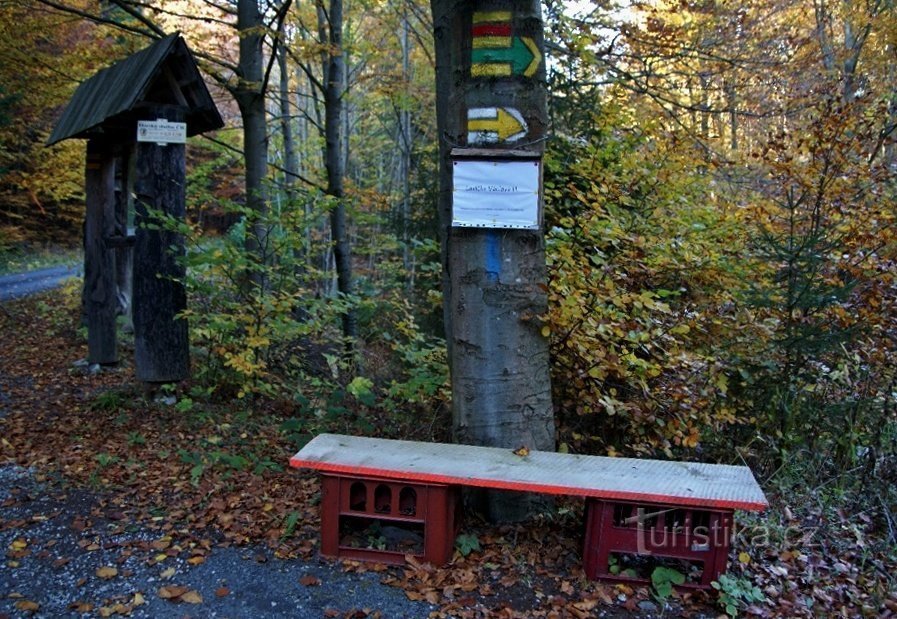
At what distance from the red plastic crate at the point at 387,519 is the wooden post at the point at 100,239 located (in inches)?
228

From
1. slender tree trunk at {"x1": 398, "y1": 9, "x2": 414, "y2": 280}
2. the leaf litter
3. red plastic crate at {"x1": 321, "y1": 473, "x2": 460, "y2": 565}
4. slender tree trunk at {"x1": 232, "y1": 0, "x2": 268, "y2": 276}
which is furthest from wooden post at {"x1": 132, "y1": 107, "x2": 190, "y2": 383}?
slender tree trunk at {"x1": 398, "y1": 9, "x2": 414, "y2": 280}

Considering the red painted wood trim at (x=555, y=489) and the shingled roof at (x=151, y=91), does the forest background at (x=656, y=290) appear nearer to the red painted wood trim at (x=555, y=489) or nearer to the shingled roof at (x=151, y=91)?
the red painted wood trim at (x=555, y=489)

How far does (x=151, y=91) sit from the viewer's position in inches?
253

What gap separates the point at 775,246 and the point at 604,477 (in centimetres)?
269

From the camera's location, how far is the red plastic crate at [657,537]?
3340mm

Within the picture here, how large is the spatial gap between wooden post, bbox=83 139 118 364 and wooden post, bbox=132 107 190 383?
2.07m

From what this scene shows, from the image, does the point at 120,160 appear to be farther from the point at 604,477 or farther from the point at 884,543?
the point at 884,543

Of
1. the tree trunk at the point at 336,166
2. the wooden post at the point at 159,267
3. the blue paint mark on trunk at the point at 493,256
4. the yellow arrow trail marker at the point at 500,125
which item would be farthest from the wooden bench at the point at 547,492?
the tree trunk at the point at 336,166

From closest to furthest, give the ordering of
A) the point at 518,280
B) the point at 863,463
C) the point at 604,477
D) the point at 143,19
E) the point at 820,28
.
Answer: the point at 604,477, the point at 518,280, the point at 863,463, the point at 143,19, the point at 820,28

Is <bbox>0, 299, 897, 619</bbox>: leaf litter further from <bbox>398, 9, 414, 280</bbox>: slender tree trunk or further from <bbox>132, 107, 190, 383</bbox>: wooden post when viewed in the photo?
<bbox>398, 9, 414, 280</bbox>: slender tree trunk

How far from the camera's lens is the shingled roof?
6156 millimetres

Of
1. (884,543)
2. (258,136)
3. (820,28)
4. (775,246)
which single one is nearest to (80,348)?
(258,136)

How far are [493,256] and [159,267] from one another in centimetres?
397

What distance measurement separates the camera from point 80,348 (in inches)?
393
